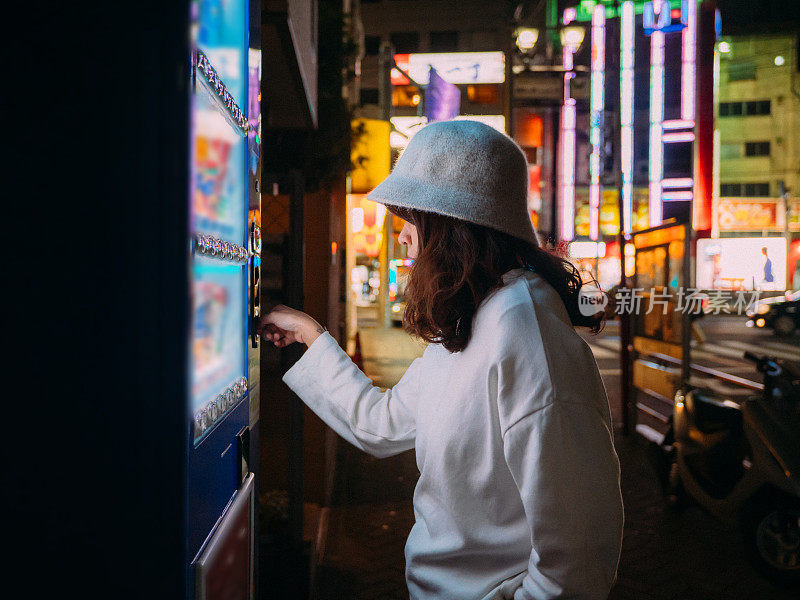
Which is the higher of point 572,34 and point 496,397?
point 572,34

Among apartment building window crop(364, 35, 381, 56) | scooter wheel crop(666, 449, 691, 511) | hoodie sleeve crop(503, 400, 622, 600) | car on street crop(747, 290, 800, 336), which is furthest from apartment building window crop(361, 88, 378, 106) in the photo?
→ hoodie sleeve crop(503, 400, 622, 600)

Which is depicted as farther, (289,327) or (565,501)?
(289,327)

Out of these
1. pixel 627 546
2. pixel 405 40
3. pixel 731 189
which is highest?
pixel 405 40

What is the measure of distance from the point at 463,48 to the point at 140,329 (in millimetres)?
33780

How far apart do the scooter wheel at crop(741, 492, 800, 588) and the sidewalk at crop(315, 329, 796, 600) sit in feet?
0.44

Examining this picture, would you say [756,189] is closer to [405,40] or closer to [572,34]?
[405,40]

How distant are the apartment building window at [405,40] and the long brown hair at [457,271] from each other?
33.3 metres

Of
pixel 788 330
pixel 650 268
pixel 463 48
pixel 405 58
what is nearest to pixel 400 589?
pixel 650 268

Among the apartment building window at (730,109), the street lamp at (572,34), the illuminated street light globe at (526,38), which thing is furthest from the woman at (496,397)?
A: the apartment building window at (730,109)

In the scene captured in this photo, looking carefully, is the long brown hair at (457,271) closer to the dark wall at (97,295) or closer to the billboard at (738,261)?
the dark wall at (97,295)

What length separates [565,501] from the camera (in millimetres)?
1187

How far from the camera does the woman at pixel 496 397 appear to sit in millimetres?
1199

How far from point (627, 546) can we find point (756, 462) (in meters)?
1.13

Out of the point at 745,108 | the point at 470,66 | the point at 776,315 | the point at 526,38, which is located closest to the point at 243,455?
the point at 526,38
